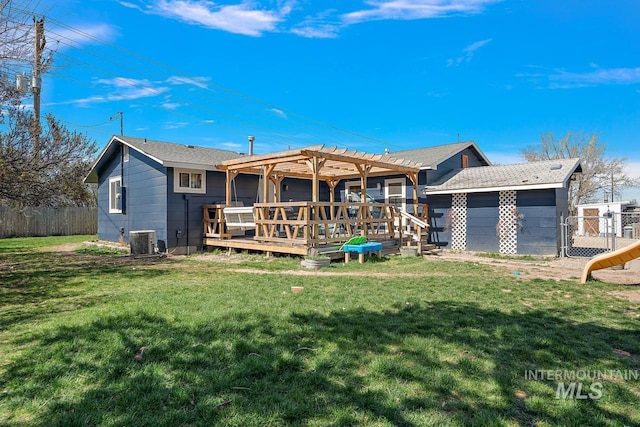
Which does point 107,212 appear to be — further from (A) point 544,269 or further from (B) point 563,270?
(B) point 563,270

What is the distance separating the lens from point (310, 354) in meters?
3.00

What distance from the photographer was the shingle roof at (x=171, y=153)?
→ 10797 millimetres

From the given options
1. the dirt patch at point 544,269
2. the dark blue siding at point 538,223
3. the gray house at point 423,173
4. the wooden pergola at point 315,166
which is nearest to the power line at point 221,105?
the wooden pergola at point 315,166

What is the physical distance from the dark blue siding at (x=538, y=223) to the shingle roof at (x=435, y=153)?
10.7ft

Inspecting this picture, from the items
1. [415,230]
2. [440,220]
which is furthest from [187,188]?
[440,220]

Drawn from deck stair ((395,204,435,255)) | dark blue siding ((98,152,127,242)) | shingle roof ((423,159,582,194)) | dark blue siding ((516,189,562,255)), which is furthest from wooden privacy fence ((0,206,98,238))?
dark blue siding ((516,189,562,255))

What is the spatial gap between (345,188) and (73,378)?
13249mm

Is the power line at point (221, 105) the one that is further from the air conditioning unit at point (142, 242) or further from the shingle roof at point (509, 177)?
the shingle roof at point (509, 177)

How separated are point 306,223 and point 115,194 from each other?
9174mm

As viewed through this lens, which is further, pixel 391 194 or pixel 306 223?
pixel 391 194

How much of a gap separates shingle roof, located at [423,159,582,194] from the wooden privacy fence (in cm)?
1792

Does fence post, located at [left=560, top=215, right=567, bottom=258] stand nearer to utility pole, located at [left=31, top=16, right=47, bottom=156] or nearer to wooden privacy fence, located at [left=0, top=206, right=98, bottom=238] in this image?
utility pole, located at [left=31, top=16, right=47, bottom=156]

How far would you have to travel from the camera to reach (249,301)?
182 inches

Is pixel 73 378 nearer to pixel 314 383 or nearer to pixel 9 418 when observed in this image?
pixel 9 418
